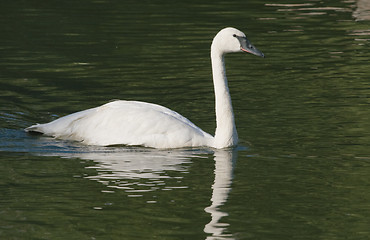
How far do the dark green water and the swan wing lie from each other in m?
0.16

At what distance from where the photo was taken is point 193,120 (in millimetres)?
15000

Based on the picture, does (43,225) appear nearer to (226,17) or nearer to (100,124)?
(100,124)

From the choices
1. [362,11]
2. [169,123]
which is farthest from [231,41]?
[362,11]

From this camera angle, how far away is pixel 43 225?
955 cm

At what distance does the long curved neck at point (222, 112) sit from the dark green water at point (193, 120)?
205 millimetres

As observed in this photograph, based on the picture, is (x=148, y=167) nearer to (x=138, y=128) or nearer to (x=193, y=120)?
(x=138, y=128)

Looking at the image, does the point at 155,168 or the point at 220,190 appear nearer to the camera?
the point at 220,190

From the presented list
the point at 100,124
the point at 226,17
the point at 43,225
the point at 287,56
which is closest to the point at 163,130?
the point at 100,124

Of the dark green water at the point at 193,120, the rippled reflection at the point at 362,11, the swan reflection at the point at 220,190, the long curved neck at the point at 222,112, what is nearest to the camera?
the swan reflection at the point at 220,190

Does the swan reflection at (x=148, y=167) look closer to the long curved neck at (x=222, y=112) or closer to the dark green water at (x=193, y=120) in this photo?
the dark green water at (x=193, y=120)

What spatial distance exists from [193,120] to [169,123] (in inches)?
82.0

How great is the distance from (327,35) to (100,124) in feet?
34.1

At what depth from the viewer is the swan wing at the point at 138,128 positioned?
1295 centimetres

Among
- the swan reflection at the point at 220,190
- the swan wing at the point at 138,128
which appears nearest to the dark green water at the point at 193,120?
the swan reflection at the point at 220,190
